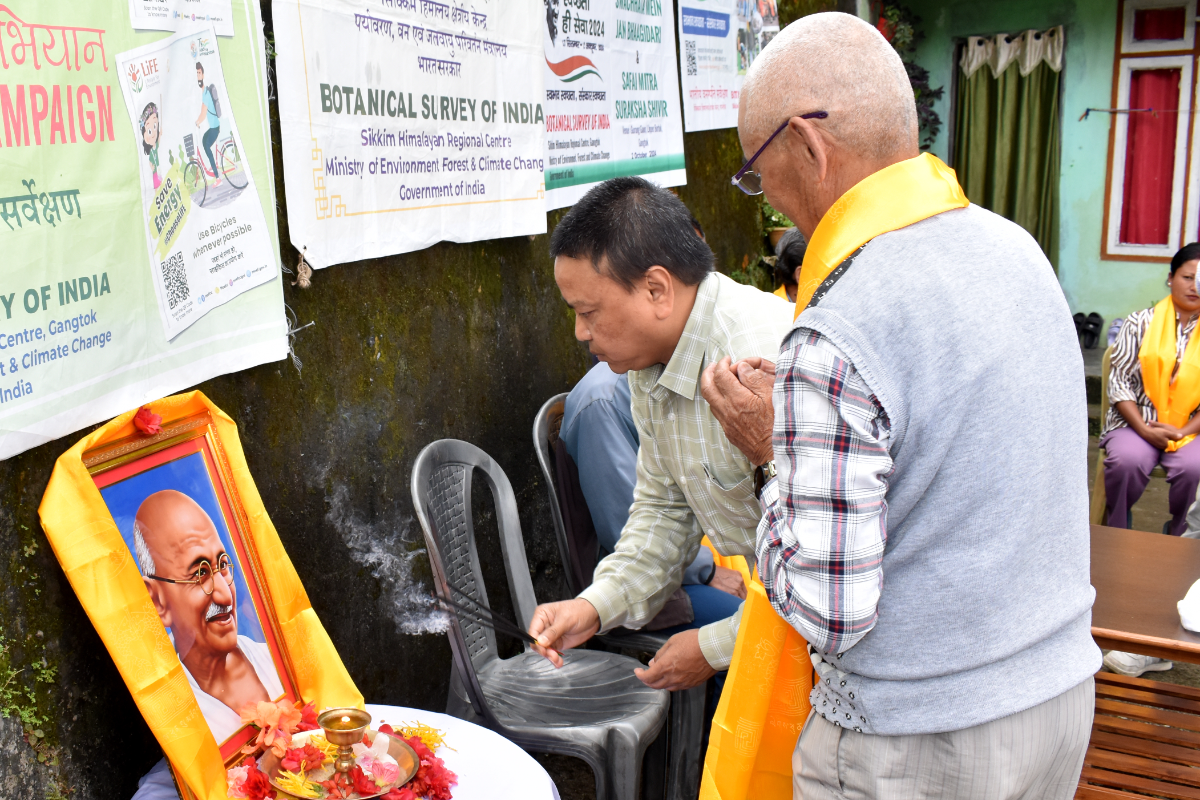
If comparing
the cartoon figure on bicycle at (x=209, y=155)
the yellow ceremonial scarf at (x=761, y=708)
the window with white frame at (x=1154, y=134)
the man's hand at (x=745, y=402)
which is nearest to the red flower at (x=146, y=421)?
the cartoon figure on bicycle at (x=209, y=155)

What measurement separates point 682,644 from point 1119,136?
26.4ft

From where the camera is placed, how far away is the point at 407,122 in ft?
8.98

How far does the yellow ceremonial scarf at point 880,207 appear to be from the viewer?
1.28 m

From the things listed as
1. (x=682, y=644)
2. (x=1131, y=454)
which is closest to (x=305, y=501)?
(x=682, y=644)

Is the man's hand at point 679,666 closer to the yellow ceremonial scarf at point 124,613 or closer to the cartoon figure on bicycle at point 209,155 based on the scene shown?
the yellow ceremonial scarf at point 124,613

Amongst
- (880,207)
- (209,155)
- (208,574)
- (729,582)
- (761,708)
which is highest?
(209,155)

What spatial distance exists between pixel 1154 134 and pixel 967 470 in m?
8.55

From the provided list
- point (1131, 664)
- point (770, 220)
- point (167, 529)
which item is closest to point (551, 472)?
point (167, 529)

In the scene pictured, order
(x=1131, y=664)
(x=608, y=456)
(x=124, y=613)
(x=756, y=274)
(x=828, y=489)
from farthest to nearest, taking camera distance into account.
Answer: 1. (x=756, y=274)
2. (x=1131, y=664)
3. (x=608, y=456)
4. (x=124, y=613)
5. (x=828, y=489)

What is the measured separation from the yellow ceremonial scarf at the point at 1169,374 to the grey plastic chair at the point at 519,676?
11.1 ft

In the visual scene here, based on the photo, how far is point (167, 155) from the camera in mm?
1919

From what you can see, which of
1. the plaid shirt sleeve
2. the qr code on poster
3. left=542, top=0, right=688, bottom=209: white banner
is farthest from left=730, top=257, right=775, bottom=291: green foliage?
the plaid shirt sleeve

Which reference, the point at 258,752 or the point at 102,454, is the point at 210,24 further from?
the point at 258,752

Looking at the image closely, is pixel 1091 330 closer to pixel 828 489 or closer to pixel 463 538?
pixel 463 538
